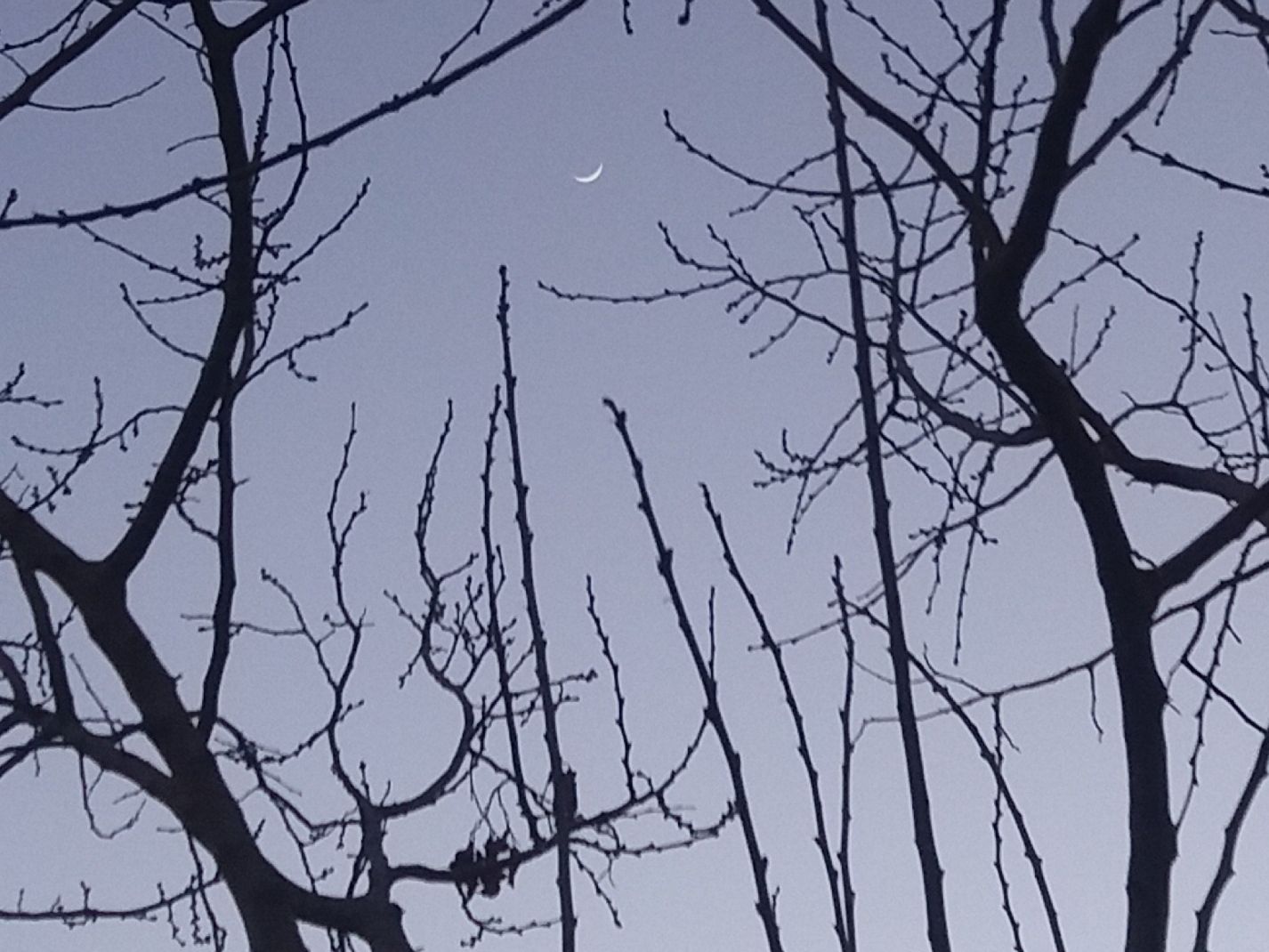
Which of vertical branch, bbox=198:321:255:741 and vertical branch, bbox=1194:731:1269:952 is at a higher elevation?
vertical branch, bbox=198:321:255:741

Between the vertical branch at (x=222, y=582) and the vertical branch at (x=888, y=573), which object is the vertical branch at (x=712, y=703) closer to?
the vertical branch at (x=888, y=573)

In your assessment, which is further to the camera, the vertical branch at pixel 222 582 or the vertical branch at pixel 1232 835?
the vertical branch at pixel 222 582

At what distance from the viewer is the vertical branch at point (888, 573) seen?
1480mm

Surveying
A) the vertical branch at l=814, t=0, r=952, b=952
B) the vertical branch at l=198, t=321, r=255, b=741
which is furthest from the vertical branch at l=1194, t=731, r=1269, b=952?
the vertical branch at l=198, t=321, r=255, b=741

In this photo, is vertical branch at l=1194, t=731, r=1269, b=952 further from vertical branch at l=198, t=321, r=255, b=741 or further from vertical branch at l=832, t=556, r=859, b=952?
vertical branch at l=198, t=321, r=255, b=741

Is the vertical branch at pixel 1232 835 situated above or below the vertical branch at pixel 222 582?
below

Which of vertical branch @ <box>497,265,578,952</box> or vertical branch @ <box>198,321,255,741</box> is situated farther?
vertical branch @ <box>198,321,255,741</box>

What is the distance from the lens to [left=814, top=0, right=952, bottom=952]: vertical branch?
4.86 feet

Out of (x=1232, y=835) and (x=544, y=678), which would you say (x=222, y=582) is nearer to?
(x=544, y=678)

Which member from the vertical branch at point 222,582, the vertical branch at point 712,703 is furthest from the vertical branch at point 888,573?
the vertical branch at point 222,582

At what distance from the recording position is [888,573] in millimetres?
1688

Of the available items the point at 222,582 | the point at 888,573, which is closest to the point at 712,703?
the point at 888,573

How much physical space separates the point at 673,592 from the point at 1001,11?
0.70 m

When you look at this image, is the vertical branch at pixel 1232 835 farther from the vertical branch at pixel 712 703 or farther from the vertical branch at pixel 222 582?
the vertical branch at pixel 222 582
